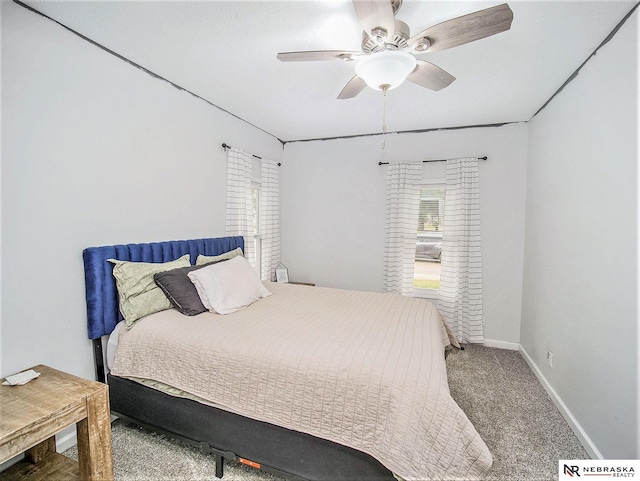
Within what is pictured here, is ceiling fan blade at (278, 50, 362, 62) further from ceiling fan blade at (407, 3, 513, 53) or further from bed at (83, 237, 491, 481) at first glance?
bed at (83, 237, 491, 481)

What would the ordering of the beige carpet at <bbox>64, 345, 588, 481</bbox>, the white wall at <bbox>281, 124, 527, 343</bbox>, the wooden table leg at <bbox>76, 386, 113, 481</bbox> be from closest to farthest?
1. the wooden table leg at <bbox>76, 386, 113, 481</bbox>
2. the beige carpet at <bbox>64, 345, 588, 481</bbox>
3. the white wall at <bbox>281, 124, 527, 343</bbox>

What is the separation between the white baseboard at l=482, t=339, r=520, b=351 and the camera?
3.30 meters

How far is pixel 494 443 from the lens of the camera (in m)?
1.84

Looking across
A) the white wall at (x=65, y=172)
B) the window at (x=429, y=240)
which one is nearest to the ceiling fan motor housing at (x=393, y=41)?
the white wall at (x=65, y=172)

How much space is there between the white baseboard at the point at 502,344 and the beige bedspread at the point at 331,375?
1.77m

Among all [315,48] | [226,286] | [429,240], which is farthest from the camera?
[429,240]

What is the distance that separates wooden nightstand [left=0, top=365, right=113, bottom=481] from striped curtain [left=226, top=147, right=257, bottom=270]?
6.32ft

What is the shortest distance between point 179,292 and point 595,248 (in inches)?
106

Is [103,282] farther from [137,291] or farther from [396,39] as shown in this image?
[396,39]

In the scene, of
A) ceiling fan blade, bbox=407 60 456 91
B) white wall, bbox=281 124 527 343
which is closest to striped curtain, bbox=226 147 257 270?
white wall, bbox=281 124 527 343

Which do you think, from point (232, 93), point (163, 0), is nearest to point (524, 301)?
point (232, 93)

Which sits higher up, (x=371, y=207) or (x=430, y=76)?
(x=430, y=76)

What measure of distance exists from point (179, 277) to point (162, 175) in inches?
35.4

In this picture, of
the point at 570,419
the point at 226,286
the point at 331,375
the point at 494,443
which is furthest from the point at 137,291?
the point at 570,419
